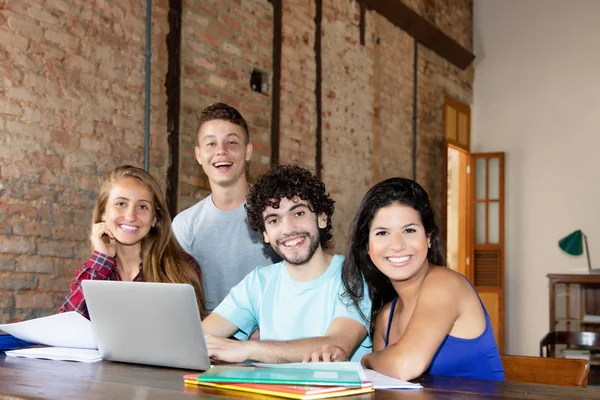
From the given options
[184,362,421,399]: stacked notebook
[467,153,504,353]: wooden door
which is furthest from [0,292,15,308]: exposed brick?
[467,153,504,353]: wooden door

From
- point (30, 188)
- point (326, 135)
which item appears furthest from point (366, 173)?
point (30, 188)

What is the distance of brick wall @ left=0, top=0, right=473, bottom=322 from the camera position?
4062 millimetres

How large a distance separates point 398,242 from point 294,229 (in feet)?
1.22

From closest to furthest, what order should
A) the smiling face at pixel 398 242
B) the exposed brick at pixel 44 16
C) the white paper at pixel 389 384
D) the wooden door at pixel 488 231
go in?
the white paper at pixel 389 384, the smiling face at pixel 398 242, the exposed brick at pixel 44 16, the wooden door at pixel 488 231

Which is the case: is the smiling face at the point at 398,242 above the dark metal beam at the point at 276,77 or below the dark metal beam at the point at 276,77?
below

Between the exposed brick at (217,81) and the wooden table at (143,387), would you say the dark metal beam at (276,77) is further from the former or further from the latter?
the wooden table at (143,387)

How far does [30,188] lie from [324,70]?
11.6 ft

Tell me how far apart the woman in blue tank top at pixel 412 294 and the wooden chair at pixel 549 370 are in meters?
0.25

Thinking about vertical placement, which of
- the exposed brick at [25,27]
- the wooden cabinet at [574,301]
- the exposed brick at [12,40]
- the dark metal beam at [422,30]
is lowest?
the wooden cabinet at [574,301]

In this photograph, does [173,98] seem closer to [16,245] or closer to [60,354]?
[16,245]

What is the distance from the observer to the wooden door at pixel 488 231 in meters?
9.59

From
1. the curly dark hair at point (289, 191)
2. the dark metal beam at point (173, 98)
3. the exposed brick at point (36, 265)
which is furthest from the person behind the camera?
the dark metal beam at point (173, 98)

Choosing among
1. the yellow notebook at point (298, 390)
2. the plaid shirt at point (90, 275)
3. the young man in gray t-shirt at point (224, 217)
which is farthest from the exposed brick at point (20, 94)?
the yellow notebook at point (298, 390)

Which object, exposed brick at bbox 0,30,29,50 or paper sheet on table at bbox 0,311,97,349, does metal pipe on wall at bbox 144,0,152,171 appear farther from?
paper sheet on table at bbox 0,311,97,349
